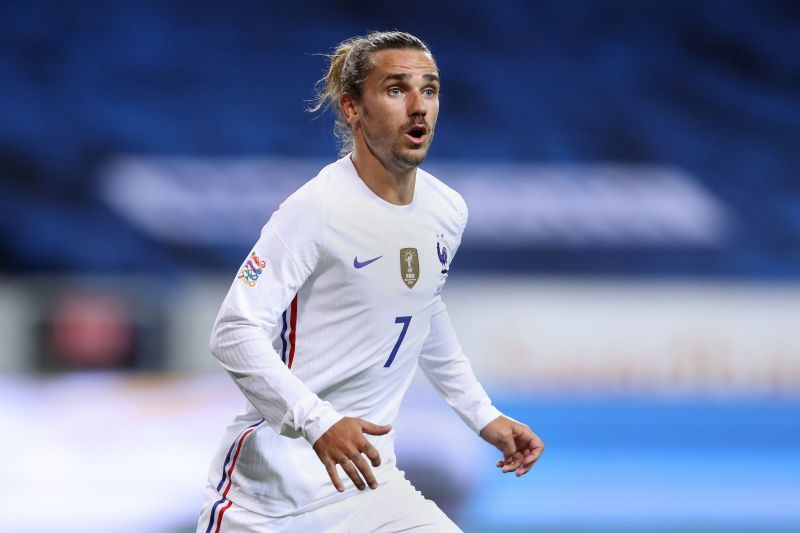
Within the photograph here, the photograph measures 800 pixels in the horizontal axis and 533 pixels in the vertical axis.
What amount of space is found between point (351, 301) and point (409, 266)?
0.61 feet

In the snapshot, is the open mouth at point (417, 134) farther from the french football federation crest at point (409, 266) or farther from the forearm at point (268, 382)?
the forearm at point (268, 382)

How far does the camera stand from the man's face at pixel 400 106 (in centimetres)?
302

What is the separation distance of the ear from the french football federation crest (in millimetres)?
365

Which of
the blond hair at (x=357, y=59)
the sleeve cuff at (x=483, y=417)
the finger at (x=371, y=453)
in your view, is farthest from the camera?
the sleeve cuff at (x=483, y=417)

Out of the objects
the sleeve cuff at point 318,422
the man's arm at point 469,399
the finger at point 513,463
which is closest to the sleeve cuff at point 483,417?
the man's arm at point 469,399

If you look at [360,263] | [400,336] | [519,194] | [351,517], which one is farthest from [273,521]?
[519,194]

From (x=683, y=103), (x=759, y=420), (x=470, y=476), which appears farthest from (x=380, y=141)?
(x=683, y=103)

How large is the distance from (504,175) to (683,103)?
1391mm

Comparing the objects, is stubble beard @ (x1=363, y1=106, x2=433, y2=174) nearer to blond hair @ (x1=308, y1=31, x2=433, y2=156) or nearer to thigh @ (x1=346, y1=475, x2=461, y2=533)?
blond hair @ (x1=308, y1=31, x2=433, y2=156)

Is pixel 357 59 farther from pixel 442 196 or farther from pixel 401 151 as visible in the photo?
pixel 442 196

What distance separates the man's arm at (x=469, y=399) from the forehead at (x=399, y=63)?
0.63 metres

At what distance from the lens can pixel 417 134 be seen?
3.03 meters

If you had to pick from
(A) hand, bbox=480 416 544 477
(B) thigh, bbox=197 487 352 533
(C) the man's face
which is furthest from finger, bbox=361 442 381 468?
(C) the man's face

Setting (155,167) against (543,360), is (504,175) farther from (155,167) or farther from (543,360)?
(155,167)
